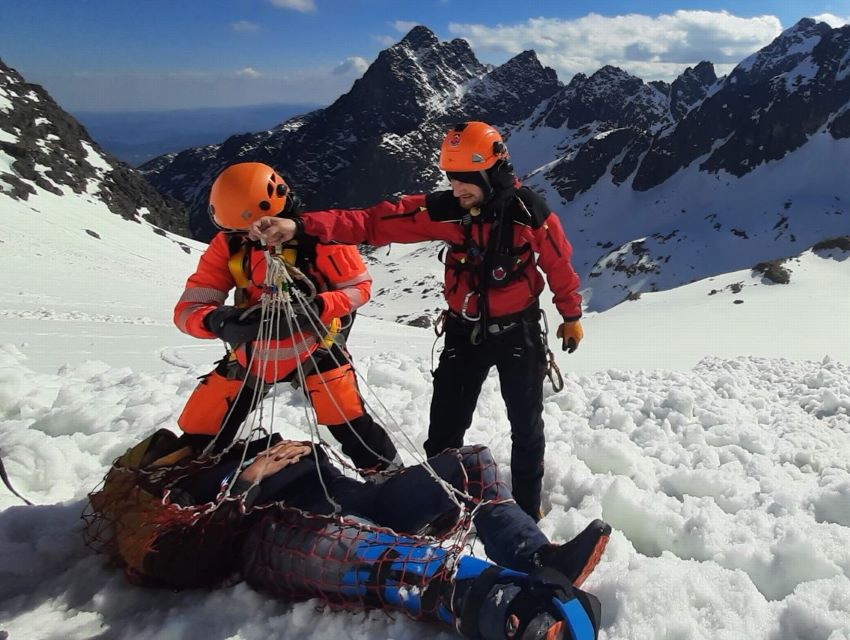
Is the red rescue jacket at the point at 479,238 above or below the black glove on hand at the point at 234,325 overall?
above

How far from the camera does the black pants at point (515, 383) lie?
446cm

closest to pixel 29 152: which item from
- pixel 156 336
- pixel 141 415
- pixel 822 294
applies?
pixel 156 336

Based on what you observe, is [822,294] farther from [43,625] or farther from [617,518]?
[43,625]

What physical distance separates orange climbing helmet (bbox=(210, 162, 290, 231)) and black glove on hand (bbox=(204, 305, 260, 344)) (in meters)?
0.62

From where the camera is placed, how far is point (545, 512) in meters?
4.57

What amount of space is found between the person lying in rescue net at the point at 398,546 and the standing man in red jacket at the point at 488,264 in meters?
0.88

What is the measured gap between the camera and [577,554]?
9.80 feet

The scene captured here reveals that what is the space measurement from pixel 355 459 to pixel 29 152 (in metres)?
58.1

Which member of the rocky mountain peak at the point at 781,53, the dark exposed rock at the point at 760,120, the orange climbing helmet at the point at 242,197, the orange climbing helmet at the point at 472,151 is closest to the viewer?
the orange climbing helmet at the point at 242,197

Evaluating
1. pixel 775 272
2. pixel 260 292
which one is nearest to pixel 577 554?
pixel 260 292

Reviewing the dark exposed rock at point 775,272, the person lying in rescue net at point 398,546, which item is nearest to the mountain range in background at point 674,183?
the dark exposed rock at point 775,272

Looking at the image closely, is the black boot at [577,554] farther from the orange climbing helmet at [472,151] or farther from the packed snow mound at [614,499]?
the orange climbing helmet at [472,151]

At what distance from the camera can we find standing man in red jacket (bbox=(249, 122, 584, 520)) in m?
4.22

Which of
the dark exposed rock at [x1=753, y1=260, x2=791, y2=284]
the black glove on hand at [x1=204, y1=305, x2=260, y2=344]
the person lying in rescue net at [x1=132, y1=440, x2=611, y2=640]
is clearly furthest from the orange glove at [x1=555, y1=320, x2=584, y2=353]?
the dark exposed rock at [x1=753, y1=260, x2=791, y2=284]
